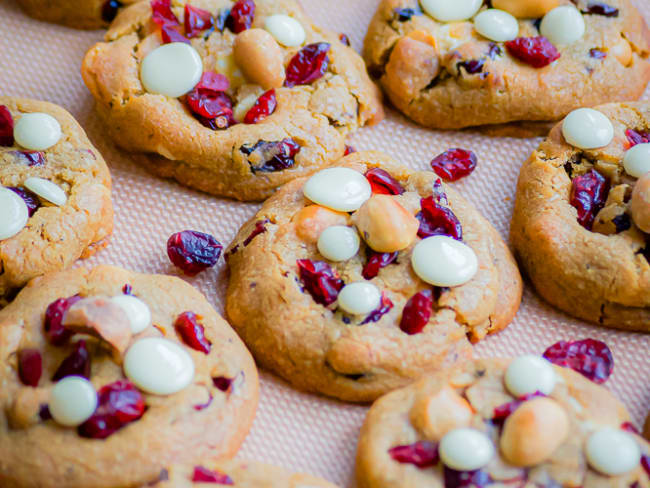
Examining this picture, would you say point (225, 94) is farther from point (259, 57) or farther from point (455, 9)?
point (455, 9)

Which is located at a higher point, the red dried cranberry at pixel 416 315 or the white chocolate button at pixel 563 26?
the white chocolate button at pixel 563 26

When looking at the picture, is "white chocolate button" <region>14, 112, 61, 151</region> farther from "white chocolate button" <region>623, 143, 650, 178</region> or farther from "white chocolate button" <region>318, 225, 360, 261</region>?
"white chocolate button" <region>623, 143, 650, 178</region>

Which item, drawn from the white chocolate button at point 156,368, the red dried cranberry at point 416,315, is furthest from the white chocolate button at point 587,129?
the white chocolate button at point 156,368

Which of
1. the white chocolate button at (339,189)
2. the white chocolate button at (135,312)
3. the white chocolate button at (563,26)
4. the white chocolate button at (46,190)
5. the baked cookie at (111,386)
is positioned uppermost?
the white chocolate button at (563,26)

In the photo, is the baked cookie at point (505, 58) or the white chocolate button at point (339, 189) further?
the baked cookie at point (505, 58)

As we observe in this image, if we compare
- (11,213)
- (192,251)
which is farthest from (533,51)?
(11,213)

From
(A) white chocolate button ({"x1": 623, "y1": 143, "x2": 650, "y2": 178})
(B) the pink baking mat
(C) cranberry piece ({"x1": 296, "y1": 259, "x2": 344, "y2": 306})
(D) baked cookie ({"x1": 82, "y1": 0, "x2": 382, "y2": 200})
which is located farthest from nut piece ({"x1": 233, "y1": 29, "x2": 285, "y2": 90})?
(A) white chocolate button ({"x1": 623, "y1": 143, "x2": 650, "y2": 178})

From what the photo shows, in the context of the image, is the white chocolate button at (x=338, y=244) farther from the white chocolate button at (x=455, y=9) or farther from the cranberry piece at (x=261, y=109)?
the white chocolate button at (x=455, y=9)
